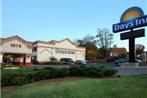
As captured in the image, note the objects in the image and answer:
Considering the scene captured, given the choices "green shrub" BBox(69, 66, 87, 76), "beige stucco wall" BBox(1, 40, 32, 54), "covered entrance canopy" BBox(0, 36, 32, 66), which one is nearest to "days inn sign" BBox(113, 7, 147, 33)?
"green shrub" BBox(69, 66, 87, 76)

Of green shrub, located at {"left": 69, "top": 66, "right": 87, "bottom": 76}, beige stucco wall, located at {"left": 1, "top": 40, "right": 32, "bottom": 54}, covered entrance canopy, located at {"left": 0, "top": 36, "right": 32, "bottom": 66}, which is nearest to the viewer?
green shrub, located at {"left": 69, "top": 66, "right": 87, "bottom": 76}

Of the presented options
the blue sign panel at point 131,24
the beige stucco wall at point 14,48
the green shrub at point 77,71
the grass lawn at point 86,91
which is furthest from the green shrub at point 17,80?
the beige stucco wall at point 14,48

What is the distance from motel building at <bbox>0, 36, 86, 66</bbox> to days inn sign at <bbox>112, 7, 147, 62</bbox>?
21.3m

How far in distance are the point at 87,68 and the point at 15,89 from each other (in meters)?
5.60

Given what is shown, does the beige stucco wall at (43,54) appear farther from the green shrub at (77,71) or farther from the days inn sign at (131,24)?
the green shrub at (77,71)

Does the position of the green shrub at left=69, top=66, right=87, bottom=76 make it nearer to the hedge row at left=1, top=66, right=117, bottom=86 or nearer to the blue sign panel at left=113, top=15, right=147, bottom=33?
the hedge row at left=1, top=66, right=117, bottom=86

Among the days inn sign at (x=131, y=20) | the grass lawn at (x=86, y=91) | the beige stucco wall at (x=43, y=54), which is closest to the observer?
the grass lawn at (x=86, y=91)

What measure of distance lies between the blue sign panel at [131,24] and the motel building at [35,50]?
20.9 meters

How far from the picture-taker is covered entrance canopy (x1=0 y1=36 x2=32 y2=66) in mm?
54281

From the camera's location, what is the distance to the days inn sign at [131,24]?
31.9 meters

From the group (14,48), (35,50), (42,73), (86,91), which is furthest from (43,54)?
(86,91)

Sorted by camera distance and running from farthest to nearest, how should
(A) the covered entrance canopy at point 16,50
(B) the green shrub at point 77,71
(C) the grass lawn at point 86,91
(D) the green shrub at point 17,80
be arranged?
(A) the covered entrance canopy at point 16,50 < (B) the green shrub at point 77,71 < (D) the green shrub at point 17,80 < (C) the grass lawn at point 86,91

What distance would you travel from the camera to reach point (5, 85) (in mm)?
12430

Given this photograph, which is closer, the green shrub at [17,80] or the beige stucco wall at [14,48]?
the green shrub at [17,80]
